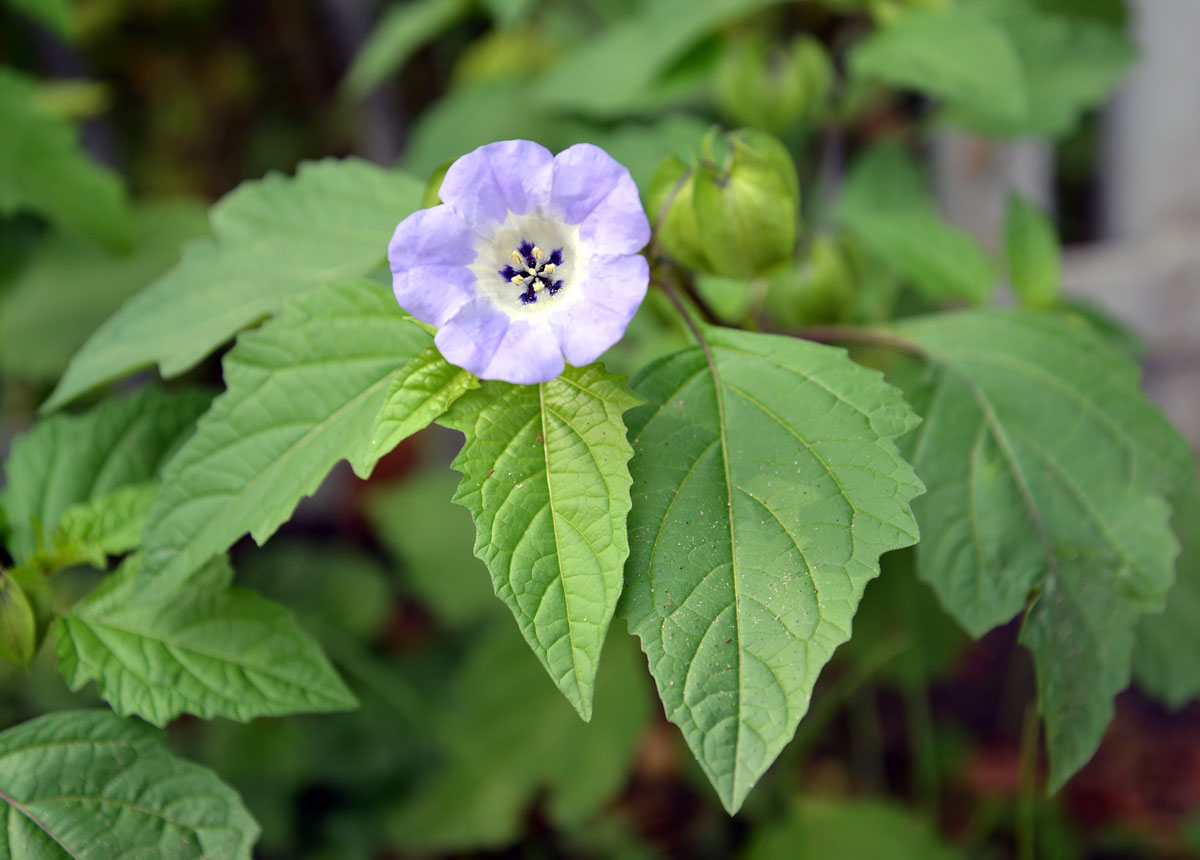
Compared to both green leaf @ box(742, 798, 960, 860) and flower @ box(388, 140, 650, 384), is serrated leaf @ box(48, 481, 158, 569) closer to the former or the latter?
flower @ box(388, 140, 650, 384)

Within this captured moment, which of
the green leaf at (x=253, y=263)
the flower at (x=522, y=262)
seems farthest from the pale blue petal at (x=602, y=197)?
the green leaf at (x=253, y=263)

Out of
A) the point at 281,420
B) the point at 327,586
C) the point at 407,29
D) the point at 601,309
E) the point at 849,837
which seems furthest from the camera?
the point at 327,586

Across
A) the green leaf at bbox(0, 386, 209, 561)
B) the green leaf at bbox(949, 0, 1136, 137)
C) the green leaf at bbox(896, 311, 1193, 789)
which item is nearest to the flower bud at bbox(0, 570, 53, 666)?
the green leaf at bbox(0, 386, 209, 561)

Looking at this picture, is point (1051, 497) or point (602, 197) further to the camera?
point (1051, 497)

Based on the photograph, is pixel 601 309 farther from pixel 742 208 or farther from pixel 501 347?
pixel 742 208

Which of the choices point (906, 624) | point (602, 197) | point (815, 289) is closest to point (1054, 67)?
point (815, 289)

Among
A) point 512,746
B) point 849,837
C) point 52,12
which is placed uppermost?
point 52,12
